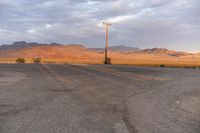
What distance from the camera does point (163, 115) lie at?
1053cm

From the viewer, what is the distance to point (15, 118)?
9.38 meters

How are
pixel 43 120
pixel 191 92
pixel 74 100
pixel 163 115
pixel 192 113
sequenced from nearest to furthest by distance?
pixel 43 120 → pixel 163 115 → pixel 192 113 → pixel 74 100 → pixel 191 92

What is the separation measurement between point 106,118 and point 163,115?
1.91m

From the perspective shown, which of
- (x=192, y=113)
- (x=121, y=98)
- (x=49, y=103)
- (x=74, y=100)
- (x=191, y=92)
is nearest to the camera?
(x=192, y=113)

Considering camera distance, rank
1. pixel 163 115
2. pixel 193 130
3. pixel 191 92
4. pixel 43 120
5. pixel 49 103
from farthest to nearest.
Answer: pixel 191 92
pixel 49 103
pixel 163 115
pixel 43 120
pixel 193 130

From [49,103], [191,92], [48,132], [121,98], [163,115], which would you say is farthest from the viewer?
[191,92]

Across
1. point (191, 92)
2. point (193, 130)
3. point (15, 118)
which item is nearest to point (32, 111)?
point (15, 118)

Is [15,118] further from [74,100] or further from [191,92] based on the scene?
[191,92]

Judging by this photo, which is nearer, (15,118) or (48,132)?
(48,132)

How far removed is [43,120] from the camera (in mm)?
9047

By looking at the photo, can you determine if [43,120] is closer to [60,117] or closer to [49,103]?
[60,117]

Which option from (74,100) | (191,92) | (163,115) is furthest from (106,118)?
(191,92)

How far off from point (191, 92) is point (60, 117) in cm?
918

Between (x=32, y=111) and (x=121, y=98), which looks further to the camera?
(x=121, y=98)
